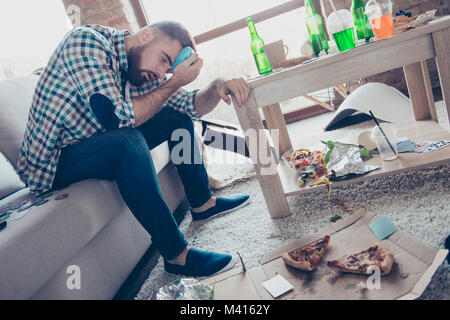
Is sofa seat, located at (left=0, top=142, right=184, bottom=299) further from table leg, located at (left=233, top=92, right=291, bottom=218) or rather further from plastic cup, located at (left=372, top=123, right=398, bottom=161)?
plastic cup, located at (left=372, top=123, right=398, bottom=161)

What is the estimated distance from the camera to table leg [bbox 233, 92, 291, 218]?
1.11 metres

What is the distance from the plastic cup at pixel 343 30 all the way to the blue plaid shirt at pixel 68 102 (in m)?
0.70

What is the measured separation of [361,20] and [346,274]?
0.85 m

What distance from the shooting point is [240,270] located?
35.9 inches

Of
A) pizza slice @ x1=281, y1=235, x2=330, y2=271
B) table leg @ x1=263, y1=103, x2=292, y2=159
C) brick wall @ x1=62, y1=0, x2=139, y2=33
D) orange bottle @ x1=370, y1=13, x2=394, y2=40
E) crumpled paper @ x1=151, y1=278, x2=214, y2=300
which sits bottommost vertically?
pizza slice @ x1=281, y1=235, x2=330, y2=271

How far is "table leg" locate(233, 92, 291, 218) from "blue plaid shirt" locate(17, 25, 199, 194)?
1.22ft

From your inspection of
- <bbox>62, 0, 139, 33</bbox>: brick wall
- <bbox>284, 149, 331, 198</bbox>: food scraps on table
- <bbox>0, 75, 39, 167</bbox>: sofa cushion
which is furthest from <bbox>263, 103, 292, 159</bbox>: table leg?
<bbox>62, 0, 139, 33</bbox>: brick wall

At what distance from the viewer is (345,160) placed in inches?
46.8

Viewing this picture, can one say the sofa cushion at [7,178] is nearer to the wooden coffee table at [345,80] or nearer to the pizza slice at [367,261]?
the wooden coffee table at [345,80]

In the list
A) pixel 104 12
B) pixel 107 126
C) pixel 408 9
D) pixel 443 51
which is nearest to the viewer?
pixel 443 51

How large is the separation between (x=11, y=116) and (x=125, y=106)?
1.72 ft

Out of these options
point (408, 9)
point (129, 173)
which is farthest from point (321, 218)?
point (408, 9)

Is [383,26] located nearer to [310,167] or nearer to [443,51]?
[443,51]

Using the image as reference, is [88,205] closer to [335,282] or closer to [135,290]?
[135,290]
